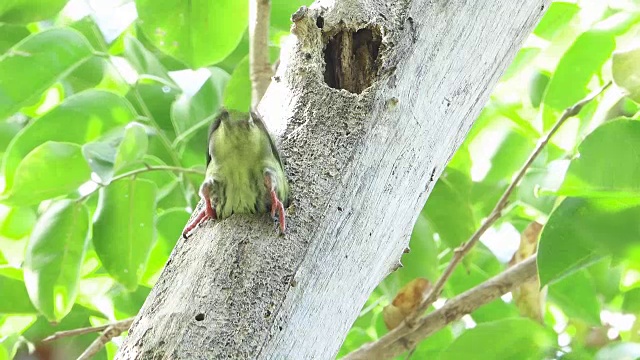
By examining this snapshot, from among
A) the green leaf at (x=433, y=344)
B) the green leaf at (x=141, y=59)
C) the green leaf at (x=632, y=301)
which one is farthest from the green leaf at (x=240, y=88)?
the green leaf at (x=632, y=301)

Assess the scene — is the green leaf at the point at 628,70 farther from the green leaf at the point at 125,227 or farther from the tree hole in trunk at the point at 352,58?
the green leaf at the point at 125,227

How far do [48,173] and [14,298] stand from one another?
36 cm

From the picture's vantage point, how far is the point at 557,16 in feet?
5.72

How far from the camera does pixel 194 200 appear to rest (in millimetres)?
1729

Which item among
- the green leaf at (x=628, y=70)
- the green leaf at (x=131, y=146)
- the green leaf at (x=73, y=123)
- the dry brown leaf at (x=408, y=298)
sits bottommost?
the dry brown leaf at (x=408, y=298)

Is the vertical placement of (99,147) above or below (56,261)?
above

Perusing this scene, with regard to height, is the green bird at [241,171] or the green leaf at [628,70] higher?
the green leaf at [628,70]

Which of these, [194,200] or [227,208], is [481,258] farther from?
[227,208]

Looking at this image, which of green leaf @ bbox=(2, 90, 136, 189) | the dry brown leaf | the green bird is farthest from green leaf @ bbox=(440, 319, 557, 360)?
green leaf @ bbox=(2, 90, 136, 189)

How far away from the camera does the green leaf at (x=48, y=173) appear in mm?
1393

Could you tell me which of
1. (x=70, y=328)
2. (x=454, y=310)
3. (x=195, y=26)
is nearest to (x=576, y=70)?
(x=454, y=310)

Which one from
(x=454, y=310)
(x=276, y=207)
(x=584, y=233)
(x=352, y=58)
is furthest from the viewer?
(x=454, y=310)

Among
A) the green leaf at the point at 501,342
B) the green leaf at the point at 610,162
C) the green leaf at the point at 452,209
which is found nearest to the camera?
the green leaf at the point at 610,162

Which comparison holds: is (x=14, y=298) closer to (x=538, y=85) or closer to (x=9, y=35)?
(x=9, y=35)
